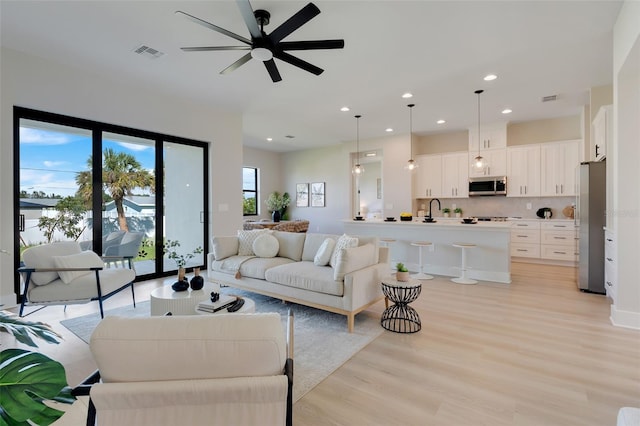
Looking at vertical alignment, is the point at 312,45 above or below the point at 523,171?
above

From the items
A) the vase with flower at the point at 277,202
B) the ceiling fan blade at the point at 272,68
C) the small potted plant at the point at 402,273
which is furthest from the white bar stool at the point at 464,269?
the vase with flower at the point at 277,202

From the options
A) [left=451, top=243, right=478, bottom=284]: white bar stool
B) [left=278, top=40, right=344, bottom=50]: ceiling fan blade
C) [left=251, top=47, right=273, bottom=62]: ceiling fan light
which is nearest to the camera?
[left=278, top=40, right=344, bottom=50]: ceiling fan blade

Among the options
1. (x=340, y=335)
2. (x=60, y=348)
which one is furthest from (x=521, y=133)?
(x=60, y=348)

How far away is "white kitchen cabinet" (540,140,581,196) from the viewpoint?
6.16m

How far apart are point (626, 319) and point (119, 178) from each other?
21.8 ft

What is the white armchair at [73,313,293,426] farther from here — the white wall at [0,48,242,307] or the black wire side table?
the white wall at [0,48,242,307]

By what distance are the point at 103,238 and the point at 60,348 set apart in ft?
7.32

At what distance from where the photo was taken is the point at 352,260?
124 inches

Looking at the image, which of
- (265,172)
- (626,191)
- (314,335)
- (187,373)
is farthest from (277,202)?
(187,373)

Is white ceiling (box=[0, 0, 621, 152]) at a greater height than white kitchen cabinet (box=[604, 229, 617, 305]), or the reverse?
white ceiling (box=[0, 0, 621, 152])

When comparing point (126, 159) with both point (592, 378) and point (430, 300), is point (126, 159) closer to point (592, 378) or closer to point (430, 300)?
point (430, 300)

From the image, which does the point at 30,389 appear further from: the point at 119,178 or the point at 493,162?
the point at 493,162

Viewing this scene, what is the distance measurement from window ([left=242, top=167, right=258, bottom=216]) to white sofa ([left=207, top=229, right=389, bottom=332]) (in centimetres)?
537

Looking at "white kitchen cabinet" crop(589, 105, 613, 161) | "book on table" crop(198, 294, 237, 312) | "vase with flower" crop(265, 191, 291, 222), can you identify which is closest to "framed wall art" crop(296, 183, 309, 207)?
"vase with flower" crop(265, 191, 291, 222)
